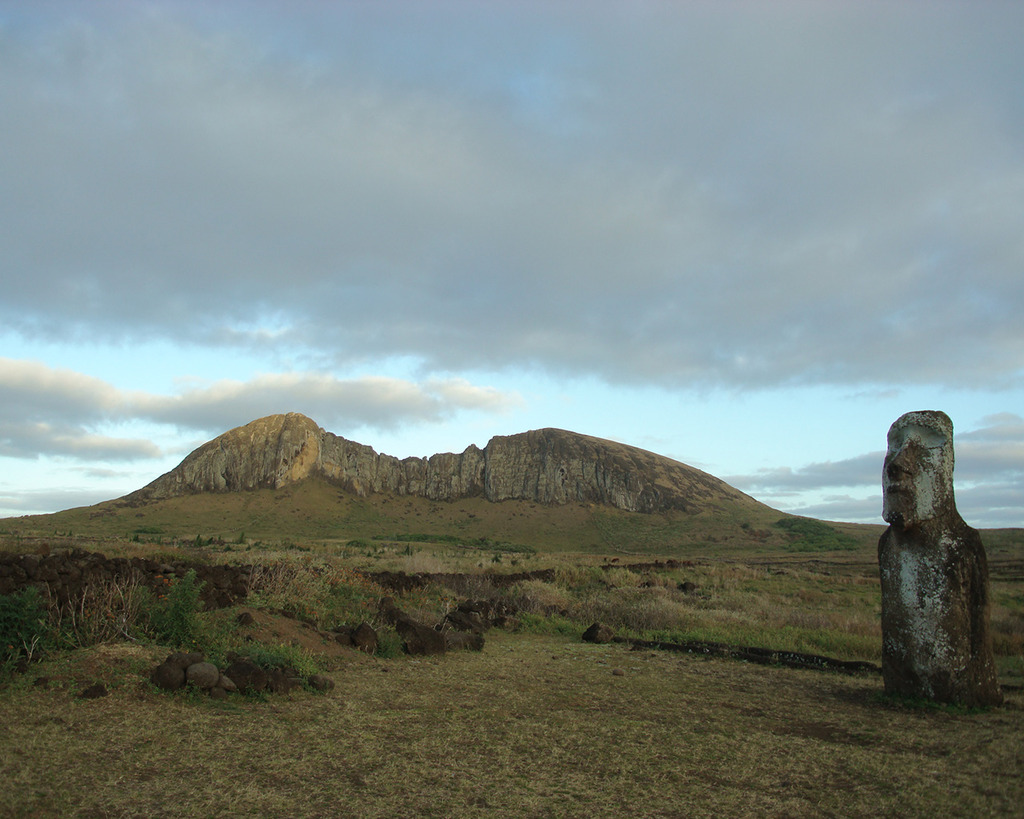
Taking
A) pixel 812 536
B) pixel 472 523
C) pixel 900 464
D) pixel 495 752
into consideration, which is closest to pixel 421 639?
pixel 495 752

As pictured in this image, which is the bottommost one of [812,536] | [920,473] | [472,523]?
[472,523]

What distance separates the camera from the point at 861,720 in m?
7.04

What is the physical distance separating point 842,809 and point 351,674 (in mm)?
6525

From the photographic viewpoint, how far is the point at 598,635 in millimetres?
13047

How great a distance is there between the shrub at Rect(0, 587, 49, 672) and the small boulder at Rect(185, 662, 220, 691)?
6.01ft

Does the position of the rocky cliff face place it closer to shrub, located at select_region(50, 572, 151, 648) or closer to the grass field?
the grass field

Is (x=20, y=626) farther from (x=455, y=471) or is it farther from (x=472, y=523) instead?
(x=455, y=471)

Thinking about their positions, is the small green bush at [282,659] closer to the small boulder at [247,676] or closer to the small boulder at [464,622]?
the small boulder at [247,676]

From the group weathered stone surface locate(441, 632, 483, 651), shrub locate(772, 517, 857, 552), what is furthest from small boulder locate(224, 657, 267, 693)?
shrub locate(772, 517, 857, 552)

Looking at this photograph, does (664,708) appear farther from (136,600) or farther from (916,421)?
(136,600)

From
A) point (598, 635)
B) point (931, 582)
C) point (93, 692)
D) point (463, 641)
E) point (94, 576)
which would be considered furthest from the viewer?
point (598, 635)

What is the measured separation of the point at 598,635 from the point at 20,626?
9.74 m

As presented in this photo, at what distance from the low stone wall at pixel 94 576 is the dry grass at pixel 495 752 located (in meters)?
2.24

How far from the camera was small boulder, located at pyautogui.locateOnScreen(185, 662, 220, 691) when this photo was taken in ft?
23.0
